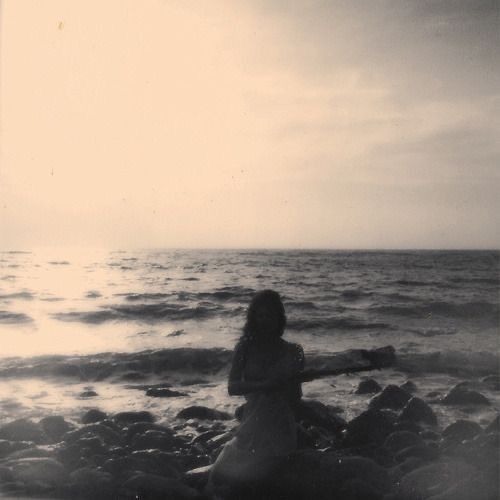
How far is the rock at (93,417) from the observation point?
8.55 meters

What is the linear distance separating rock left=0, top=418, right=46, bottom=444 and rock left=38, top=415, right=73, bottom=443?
0.33 feet

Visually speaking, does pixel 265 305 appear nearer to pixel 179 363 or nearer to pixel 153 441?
pixel 153 441

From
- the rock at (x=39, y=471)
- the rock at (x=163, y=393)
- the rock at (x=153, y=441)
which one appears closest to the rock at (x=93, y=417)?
the rock at (x=153, y=441)

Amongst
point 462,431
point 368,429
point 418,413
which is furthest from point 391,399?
point 368,429

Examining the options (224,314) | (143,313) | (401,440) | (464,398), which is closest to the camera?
(401,440)

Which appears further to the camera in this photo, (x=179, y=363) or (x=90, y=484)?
(x=179, y=363)

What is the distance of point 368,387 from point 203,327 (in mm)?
10187

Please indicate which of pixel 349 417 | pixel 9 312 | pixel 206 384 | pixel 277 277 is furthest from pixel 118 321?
pixel 277 277

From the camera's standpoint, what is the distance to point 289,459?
504cm

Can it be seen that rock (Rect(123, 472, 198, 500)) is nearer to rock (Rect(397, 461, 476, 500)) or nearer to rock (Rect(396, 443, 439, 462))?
rock (Rect(397, 461, 476, 500))

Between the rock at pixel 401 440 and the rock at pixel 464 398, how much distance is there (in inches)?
119

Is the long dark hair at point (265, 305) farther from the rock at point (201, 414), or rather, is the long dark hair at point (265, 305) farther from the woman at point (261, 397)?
the rock at point (201, 414)

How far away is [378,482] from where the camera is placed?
17.6ft

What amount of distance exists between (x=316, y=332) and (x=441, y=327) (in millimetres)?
5160
